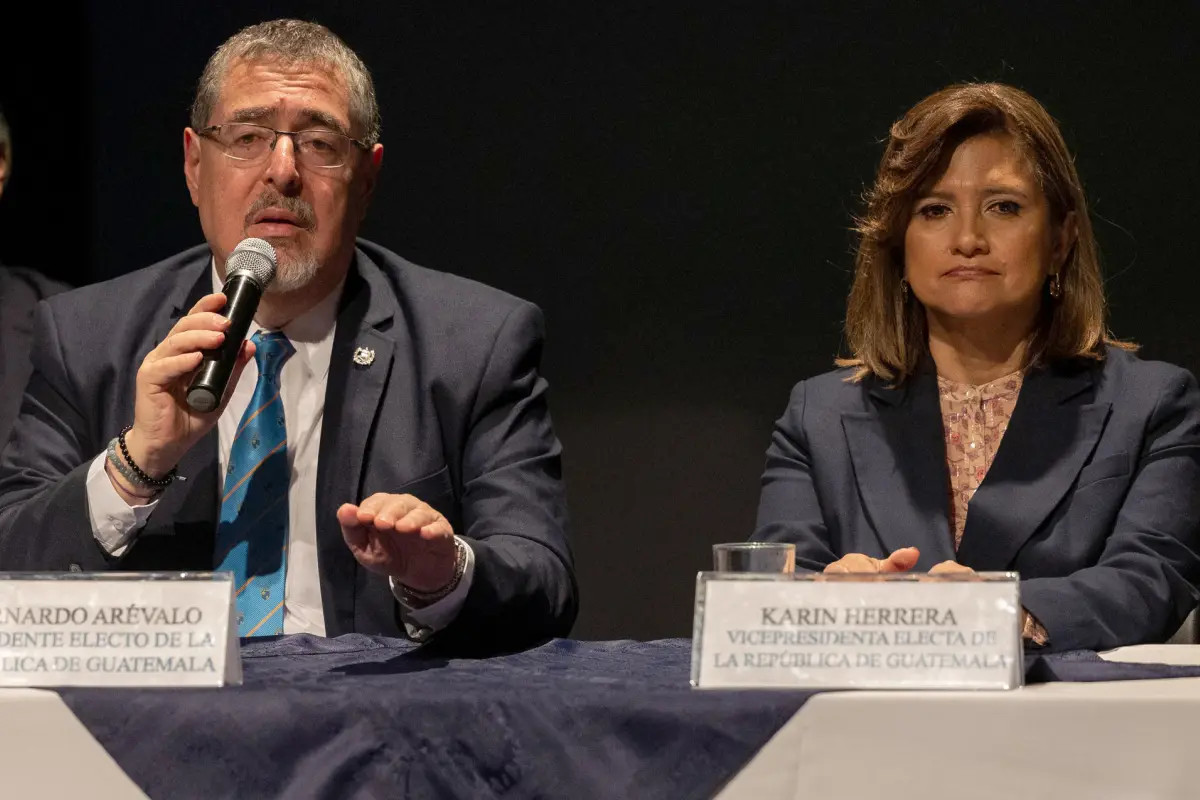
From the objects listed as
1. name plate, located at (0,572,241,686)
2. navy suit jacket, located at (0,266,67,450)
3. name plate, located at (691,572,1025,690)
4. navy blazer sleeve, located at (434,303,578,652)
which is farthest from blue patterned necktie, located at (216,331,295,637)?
navy suit jacket, located at (0,266,67,450)

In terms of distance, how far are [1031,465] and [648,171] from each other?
1315 millimetres

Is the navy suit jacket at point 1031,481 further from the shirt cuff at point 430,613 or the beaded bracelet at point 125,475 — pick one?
the beaded bracelet at point 125,475

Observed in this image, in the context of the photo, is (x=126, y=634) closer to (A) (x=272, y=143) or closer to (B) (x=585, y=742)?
(B) (x=585, y=742)

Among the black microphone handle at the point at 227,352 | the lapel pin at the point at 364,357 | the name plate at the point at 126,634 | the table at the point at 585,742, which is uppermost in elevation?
the black microphone handle at the point at 227,352

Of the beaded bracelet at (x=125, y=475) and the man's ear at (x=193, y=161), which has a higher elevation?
the man's ear at (x=193, y=161)

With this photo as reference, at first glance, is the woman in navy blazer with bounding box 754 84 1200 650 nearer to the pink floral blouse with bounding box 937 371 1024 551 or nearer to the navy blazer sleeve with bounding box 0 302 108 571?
the pink floral blouse with bounding box 937 371 1024 551

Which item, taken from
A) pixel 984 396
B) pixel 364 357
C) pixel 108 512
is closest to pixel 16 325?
pixel 364 357

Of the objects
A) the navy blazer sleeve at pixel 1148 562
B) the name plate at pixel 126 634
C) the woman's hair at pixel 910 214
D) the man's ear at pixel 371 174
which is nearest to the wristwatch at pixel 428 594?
the name plate at pixel 126 634

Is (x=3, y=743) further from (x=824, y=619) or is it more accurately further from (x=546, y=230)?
(x=546, y=230)

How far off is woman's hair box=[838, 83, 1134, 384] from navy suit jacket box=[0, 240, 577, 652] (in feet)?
1.85

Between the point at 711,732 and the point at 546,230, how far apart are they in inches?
85.5

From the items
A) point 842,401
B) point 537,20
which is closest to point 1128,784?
point 842,401

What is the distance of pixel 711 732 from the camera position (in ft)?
3.78

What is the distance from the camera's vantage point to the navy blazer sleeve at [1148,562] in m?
1.68
